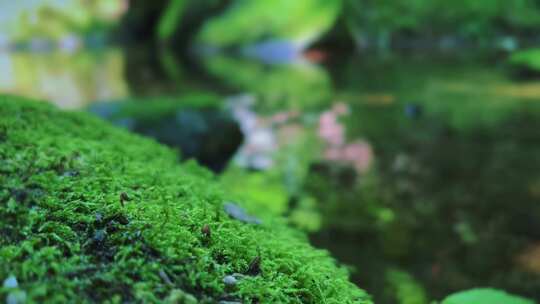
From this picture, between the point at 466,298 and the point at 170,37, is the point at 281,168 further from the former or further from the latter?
the point at 170,37

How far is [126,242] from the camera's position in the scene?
1.55 meters

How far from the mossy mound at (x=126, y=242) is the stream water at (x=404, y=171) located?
Answer: 2.39m

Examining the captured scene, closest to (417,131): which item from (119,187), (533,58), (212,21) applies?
(119,187)

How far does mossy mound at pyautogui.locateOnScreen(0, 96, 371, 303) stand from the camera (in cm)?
136

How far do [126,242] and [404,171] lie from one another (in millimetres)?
5816

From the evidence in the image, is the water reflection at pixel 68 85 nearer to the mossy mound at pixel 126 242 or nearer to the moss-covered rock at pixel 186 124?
the moss-covered rock at pixel 186 124

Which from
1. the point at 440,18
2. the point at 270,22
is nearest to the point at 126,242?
the point at 270,22

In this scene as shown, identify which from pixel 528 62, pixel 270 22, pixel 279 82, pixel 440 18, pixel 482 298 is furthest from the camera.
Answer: pixel 440 18

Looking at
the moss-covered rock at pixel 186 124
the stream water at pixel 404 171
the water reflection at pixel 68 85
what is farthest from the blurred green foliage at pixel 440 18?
the moss-covered rock at pixel 186 124

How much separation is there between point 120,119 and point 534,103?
28.3 feet

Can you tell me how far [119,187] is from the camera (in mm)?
1958

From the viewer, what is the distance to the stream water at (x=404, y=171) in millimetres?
4548

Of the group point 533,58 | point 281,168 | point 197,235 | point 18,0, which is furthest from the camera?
point 18,0

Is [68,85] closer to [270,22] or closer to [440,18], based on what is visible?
[270,22]
